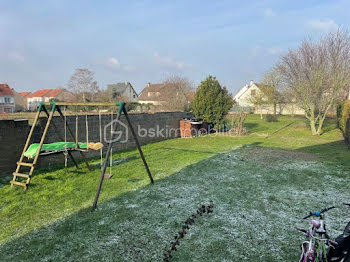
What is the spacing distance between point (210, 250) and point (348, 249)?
1619 mm

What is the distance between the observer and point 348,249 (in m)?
2.42

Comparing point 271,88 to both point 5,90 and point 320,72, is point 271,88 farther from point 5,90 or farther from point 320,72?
point 5,90

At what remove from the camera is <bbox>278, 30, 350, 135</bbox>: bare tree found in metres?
14.9

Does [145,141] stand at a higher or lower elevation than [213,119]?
lower

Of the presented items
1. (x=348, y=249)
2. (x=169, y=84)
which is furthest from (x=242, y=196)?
(x=169, y=84)

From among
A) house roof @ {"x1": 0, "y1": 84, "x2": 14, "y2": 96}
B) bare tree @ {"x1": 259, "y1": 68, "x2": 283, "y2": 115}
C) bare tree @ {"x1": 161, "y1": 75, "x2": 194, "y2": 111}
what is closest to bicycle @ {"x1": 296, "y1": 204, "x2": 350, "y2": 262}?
bare tree @ {"x1": 161, "y1": 75, "x2": 194, "y2": 111}

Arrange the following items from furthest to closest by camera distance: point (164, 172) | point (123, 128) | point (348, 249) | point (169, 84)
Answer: point (169, 84) < point (123, 128) < point (164, 172) < point (348, 249)

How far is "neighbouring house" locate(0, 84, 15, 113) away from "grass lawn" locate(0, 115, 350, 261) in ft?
162

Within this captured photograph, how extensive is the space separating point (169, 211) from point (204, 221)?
2.38ft

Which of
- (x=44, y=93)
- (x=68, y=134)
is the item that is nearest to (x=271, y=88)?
(x=68, y=134)

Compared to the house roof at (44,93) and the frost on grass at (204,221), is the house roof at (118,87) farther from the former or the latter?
the frost on grass at (204,221)

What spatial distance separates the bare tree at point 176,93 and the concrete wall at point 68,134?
23.0 feet

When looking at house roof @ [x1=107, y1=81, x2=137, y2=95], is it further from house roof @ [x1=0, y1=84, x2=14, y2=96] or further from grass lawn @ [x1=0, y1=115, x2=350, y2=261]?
grass lawn @ [x1=0, y1=115, x2=350, y2=261]

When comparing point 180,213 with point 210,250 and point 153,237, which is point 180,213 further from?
point 210,250
